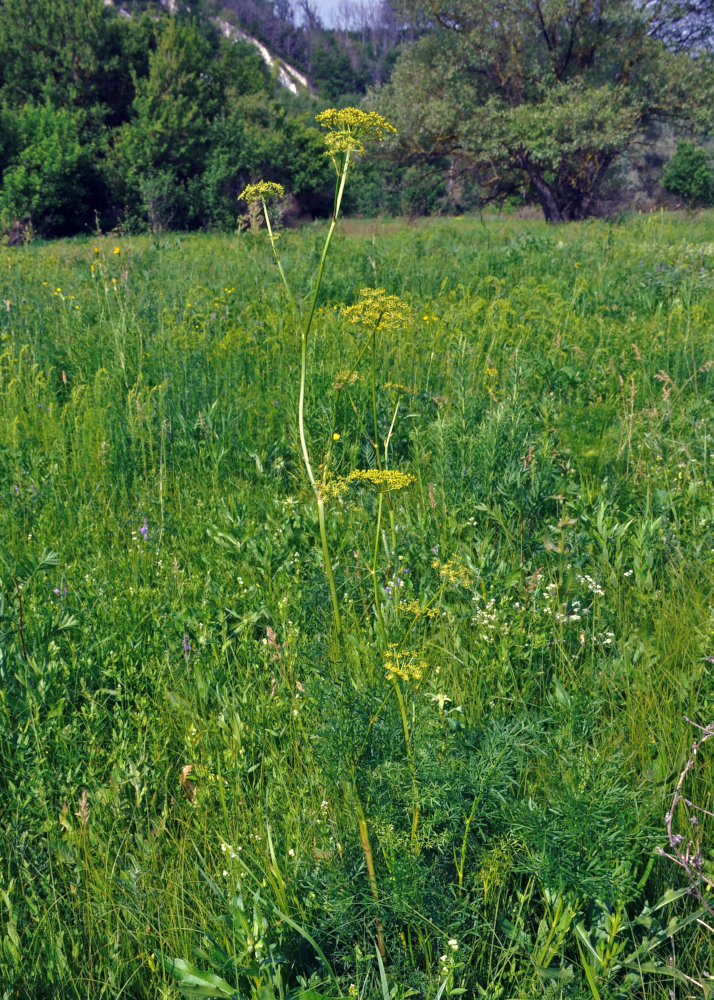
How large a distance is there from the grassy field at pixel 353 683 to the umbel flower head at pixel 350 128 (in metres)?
0.37

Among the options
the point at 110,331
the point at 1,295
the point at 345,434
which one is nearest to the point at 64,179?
the point at 1,295

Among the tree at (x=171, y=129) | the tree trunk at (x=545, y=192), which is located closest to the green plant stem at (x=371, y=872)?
the tree trunk at (x=545, y=192)

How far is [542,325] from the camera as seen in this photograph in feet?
16.4

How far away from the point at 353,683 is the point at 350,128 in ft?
4.16

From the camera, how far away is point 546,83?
24.2m

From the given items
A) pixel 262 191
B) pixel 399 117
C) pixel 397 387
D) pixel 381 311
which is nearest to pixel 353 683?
pixel 381 311

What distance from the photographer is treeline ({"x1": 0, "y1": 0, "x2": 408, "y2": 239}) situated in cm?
2959

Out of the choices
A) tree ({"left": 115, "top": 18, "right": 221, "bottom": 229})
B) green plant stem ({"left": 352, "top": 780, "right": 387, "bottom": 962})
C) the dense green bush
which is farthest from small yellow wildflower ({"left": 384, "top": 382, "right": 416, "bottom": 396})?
the dense green bush

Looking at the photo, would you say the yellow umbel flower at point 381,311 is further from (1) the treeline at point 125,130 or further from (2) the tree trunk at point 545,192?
(1) the treeline at point 125,130

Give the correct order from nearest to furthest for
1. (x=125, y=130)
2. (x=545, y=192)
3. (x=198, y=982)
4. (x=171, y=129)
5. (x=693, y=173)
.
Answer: (x=198, y=982), (x=545, y=192), (x=693, y=173), (x=125, y=130), (x=171, y=129)

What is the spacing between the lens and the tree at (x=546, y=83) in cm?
2228

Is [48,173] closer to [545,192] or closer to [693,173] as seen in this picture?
[545,192]

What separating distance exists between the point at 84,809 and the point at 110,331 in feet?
12.1

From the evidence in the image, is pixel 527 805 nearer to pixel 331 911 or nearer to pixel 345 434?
pixel 331 911
